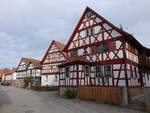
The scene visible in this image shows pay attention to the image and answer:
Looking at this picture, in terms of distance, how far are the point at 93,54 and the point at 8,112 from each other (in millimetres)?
12644

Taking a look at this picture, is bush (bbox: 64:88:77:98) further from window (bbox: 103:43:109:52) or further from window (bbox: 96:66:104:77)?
window (bbox: 103:43:109:52)

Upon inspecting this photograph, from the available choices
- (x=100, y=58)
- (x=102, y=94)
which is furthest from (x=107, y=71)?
(x=102, y=94)

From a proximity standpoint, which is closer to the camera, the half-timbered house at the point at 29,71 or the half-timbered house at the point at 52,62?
the half-timbered house at the point at 52,62

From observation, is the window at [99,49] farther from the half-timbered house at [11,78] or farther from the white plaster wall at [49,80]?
the half-timbered house at [11,78]

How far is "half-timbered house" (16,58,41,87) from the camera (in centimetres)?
3750

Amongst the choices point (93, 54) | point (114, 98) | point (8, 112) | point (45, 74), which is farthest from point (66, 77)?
point (45, 74)

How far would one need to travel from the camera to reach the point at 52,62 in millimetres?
31172

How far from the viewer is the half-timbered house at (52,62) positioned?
2980 cm

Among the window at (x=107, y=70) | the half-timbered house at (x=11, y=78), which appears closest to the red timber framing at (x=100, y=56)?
the window at (x=107, y=70)

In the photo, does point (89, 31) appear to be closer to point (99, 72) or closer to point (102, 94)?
point (99, 72)

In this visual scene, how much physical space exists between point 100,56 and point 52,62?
651 inches

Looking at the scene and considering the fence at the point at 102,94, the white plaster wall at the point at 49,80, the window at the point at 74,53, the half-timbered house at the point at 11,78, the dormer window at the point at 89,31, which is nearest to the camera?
the fence at the point at 102,94

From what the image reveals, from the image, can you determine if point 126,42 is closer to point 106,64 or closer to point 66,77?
point 106,64

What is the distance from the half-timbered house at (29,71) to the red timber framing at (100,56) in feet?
63.9
